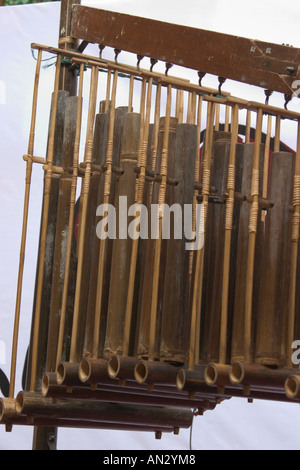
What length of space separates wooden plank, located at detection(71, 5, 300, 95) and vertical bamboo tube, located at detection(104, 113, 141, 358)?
265 millimetres

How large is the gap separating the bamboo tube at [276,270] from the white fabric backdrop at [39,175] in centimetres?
162

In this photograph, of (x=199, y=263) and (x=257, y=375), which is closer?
(x=257, y=375)

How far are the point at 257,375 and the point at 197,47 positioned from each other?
45.2 inches

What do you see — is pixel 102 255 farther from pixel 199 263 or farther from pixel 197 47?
pixel 197 47

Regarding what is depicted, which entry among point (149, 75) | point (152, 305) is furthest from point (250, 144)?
point (152, 305)

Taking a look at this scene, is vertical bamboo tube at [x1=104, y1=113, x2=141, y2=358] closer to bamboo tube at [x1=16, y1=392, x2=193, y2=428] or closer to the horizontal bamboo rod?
the horizontal bamboo rod

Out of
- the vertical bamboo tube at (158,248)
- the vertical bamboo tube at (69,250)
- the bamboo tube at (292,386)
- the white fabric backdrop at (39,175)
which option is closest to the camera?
the bamboo tube at (292,386)

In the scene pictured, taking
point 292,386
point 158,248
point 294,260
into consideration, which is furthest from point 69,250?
point 292,386

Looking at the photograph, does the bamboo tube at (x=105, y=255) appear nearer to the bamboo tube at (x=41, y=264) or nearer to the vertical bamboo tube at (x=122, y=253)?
the vertical bamboo tube at (x=122, y=253)

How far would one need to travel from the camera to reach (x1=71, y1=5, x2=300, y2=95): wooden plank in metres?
3.65


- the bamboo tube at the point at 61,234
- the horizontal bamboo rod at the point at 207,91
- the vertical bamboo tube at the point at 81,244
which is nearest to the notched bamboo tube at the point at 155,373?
the vertical bamboo tube at the point at 81,244

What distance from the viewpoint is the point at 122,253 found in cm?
380

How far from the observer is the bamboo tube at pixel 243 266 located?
3574 millimetres

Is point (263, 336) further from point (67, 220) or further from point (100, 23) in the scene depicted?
point (100, 23)
